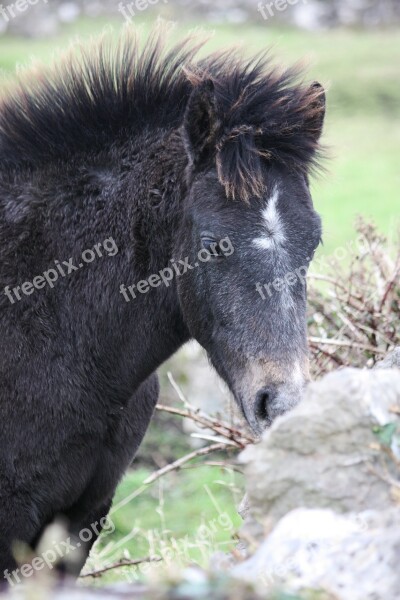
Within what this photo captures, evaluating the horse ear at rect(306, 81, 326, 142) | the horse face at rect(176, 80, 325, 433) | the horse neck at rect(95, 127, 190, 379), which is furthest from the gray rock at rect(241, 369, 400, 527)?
the horse ear at rect(306, 81, 326, 142)

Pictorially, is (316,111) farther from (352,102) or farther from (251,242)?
(352,102)

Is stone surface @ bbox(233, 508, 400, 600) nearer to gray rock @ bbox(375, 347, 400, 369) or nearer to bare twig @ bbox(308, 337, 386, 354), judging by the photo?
gray rock @ bbox(375, 347, 400, 369)

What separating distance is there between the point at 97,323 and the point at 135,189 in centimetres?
67

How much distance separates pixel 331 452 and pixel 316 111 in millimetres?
1972

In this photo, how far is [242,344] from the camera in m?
3.77

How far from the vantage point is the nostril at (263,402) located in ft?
11.8

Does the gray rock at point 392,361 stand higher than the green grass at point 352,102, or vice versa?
the gray rock at point 392,361

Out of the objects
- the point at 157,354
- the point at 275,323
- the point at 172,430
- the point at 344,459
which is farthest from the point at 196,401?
the point at 344,459

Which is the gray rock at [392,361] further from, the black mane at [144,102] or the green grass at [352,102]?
the green grass at [352,102]

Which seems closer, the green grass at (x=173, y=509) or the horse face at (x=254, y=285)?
the horse face at (x=254, y=285)

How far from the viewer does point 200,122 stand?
402cm

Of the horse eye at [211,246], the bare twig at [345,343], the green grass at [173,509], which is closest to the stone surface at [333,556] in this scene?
the horse eye at [211,246]

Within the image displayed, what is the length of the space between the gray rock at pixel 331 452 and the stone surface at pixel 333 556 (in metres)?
0.09

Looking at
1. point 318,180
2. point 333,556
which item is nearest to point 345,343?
point 318,180
